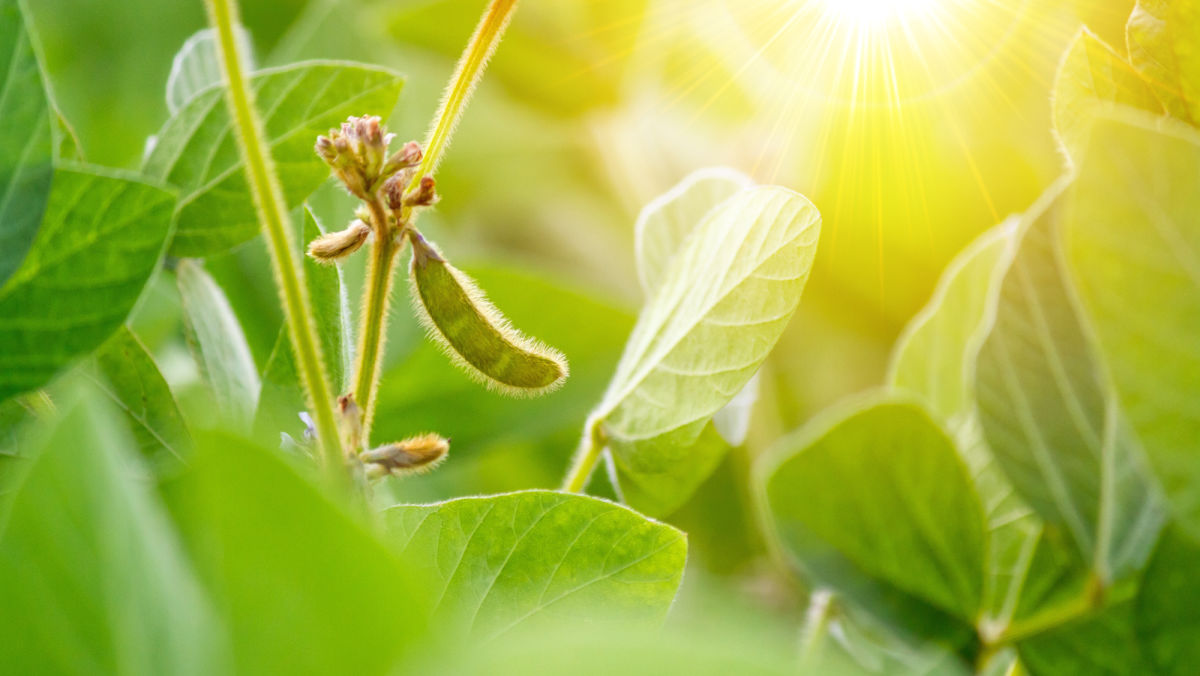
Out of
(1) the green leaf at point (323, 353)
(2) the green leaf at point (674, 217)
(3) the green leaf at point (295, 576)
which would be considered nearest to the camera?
(3) the green leaf at point (295, 576)

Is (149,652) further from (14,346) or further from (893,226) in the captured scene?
(893,226)

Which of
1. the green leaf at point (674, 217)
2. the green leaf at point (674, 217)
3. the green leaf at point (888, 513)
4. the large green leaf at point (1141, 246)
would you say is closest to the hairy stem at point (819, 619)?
the green leaf at point (888, 513)

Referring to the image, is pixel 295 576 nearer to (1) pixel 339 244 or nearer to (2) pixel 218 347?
(1) pixel 339 244

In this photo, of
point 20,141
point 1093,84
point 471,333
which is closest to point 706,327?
point 471,333

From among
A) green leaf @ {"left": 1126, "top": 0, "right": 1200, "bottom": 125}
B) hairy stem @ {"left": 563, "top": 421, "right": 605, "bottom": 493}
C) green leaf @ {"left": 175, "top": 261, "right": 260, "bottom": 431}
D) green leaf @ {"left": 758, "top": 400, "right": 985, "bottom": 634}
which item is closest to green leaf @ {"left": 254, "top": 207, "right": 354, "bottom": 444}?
green leaf @ {"left": 175, "top": 261, "right": 260, "bottom": 431}

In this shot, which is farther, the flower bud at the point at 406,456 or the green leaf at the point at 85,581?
the flower bud at the point at 406,456

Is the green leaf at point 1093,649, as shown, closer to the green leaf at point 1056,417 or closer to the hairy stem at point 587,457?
the green leaf at point 1056,417

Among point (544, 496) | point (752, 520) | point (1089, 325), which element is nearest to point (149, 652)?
point (544, 496)
